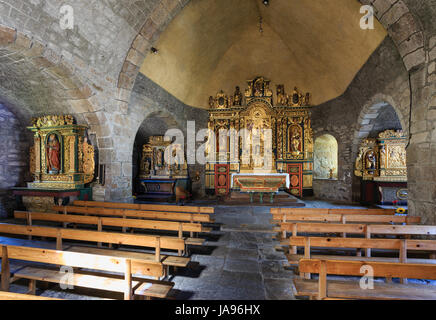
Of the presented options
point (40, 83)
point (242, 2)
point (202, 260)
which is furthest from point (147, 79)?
point (202, 260)

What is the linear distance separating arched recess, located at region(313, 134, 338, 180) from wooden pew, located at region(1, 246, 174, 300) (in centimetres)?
1032

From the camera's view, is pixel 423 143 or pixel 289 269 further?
pixel 423 143

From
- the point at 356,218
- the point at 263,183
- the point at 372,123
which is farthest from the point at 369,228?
the point at 372,123

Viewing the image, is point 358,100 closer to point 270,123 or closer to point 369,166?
point 369,166

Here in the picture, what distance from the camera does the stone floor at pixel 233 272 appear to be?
2.29 meters

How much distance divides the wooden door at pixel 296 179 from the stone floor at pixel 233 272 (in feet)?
20.4

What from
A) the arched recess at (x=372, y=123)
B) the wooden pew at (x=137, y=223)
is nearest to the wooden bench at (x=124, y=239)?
the wooden pew at (x=137, y=223)

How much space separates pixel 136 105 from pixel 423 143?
731cm

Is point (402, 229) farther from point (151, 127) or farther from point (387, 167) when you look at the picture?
point (151, 127)

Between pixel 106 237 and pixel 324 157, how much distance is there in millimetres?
10840

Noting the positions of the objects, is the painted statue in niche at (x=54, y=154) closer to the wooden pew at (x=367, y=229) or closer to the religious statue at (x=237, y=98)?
the wooden pew at (x=367, y=229)

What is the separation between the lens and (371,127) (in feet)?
25.6

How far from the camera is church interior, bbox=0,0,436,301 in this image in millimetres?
2314

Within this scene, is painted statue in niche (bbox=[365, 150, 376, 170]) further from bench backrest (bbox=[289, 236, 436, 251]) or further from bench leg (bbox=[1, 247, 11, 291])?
bench leg (bbox=[1, 247, 11, 291])
